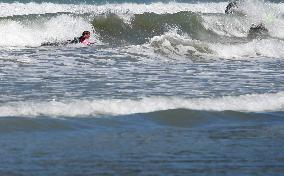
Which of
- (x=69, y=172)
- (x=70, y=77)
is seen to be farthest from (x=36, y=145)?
(x=70, y=77)

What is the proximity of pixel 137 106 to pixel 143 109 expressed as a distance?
125mm

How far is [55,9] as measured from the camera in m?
31.6

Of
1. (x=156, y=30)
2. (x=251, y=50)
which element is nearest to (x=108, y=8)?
(x=156, y=30)

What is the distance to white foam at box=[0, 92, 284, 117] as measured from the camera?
911 centimetres

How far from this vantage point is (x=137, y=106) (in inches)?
382

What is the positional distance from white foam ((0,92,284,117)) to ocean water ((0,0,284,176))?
0.01 m

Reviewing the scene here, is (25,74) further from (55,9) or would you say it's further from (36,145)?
(55,9)

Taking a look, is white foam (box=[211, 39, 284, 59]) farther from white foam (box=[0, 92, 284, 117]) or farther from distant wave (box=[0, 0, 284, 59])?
white foam (box=[0, 92, 284, 117])

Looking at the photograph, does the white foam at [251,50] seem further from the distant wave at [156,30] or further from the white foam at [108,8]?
the white foam at [108,8]

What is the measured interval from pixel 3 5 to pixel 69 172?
2640cm

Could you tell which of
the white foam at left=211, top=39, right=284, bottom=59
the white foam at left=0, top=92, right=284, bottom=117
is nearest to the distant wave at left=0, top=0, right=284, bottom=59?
the white foam at left=211, top=39, right=284, bottom=59

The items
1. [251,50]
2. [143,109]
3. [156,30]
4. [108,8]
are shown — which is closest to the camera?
[143,109]

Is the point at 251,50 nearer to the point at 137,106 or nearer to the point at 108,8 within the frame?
the point at 137,106

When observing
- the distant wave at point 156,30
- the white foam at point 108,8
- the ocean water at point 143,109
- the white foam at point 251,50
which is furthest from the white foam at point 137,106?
the white foam at point 108,8
